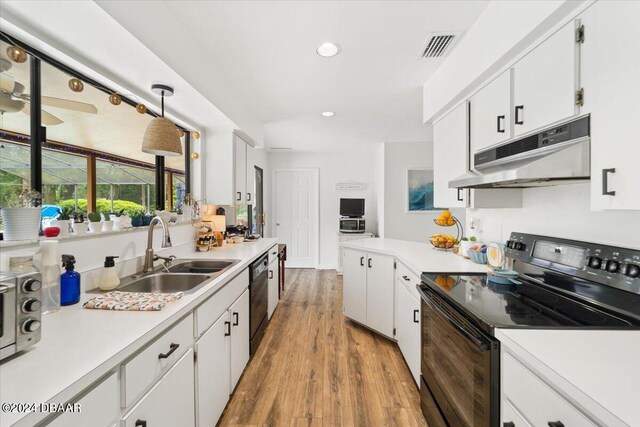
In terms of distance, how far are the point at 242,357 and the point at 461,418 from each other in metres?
1.55

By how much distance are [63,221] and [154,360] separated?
37.5 inches

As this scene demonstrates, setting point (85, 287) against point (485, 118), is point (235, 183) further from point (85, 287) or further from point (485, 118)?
point (485, 118)

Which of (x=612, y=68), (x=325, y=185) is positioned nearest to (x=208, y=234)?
(x=612, y=68)

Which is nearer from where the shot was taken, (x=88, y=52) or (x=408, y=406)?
(x=88, y=52)

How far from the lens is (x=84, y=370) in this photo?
0.74 meters

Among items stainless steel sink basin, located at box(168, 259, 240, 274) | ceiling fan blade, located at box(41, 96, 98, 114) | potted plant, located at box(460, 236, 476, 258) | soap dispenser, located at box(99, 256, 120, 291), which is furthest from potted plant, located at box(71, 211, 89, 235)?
potted plant, located at box(460, 236, 476, 258)

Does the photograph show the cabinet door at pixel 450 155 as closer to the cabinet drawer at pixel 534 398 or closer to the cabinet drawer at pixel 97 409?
the cabinet drawer at pixel 534 398

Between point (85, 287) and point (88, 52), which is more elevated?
point (88, 52)

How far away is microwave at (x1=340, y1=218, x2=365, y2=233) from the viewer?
566cm

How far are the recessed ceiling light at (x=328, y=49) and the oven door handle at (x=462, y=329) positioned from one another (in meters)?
1.90

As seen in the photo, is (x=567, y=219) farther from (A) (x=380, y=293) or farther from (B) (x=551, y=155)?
(A) (x=380, y=293)

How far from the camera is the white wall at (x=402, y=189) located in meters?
5.17

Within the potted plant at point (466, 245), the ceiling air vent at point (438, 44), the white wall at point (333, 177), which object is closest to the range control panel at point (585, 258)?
the potted plant at point (466, 245)

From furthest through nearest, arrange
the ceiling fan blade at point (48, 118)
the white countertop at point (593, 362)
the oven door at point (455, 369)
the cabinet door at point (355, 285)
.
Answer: the cabinet door at point (355, 285) → the ceiling fan blade at point (48, 118) → the oven door at point (455, 369) → the white countertop at point (593, 362)
